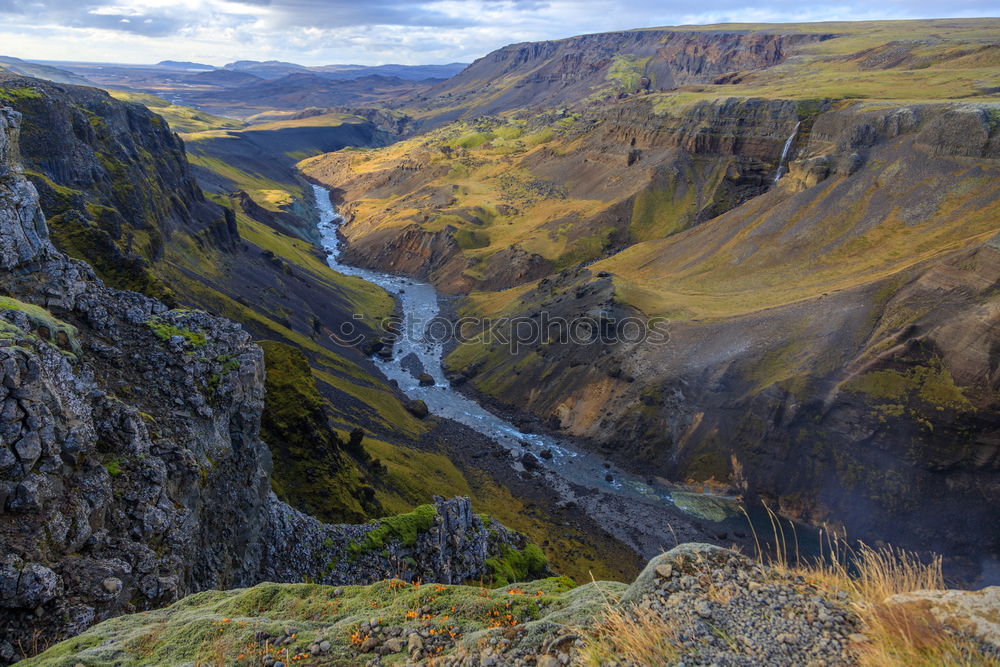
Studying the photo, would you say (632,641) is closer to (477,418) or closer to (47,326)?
(47,326)

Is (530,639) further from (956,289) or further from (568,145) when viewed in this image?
(568,145)

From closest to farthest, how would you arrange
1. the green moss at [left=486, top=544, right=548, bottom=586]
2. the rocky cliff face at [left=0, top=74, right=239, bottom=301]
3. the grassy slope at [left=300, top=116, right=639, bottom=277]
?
1. the green moss at [left=486, top=544, right=548, bottom=586]
2. the rocky cliff face at [left=0, top=74, right=239, bottom=301]
3. the grassy slope at [left=300, top=116, right=639, bottom=277]

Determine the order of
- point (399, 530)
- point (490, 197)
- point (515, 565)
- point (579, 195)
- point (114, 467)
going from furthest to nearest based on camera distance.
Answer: point (490, 197) < point (579, 195) < point (515, 565) < point (399, 530) < point (114, 467)

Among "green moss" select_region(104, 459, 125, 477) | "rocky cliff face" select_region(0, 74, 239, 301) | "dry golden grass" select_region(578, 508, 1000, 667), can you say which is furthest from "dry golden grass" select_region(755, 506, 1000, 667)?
"rocky cliff face" select_region(0, 74, 239, 301)

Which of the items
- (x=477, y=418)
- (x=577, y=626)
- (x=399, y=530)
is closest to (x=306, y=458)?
(x=399, y=530)

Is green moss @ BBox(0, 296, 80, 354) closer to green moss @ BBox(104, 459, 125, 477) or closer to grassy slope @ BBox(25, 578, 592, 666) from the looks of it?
green moss @ BBox(104, 459, 125, 477)

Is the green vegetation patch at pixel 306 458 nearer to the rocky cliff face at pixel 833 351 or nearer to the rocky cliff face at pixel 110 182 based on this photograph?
the rocky cliff face at pixel 110 182

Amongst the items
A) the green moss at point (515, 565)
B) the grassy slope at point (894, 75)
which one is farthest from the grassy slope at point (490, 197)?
the green moss at point (515, 565)
